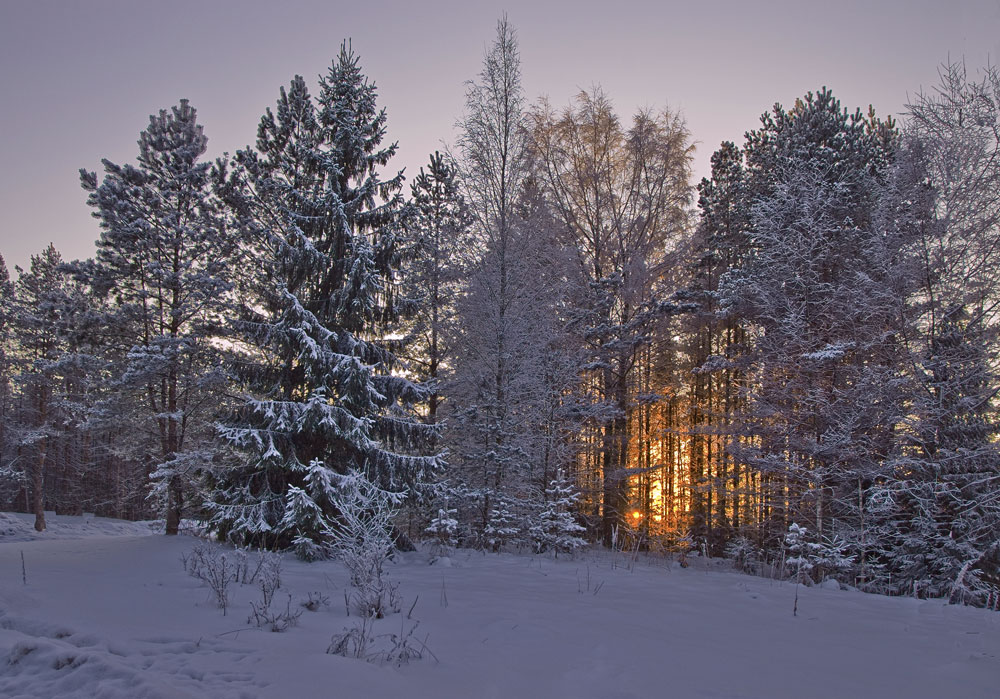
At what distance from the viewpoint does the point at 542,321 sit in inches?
533

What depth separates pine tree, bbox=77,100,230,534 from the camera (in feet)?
48.3

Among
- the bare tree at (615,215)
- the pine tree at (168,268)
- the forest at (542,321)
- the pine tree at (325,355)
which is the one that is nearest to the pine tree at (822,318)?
the forest at (542,321)

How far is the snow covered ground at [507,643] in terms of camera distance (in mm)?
3201

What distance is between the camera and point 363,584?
15.3 feet

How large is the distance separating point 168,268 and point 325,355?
8.52 meters

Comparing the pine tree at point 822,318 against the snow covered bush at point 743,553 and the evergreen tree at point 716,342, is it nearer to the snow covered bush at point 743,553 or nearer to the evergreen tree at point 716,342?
the snow covered bush at point 743,553

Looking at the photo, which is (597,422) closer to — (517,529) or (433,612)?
(517,529)

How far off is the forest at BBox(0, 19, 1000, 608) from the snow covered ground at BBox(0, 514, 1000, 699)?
119 inches

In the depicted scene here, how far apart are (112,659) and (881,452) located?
14699 mm

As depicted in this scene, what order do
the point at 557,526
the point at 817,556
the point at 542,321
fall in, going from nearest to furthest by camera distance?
1. the point at 817,556
2. the point at 557,526
3. the point at 542,321

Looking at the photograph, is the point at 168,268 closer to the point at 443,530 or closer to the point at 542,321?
the point at 542,321

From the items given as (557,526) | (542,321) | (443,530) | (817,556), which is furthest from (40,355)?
(817,556)

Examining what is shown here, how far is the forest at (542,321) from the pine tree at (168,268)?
0.09 m

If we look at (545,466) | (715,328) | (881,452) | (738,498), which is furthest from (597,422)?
(715,328)
